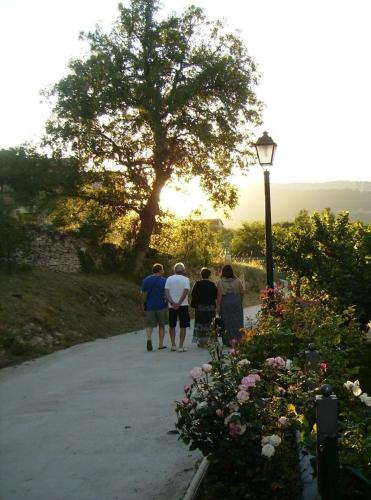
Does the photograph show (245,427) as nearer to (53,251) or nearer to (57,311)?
(57,311)

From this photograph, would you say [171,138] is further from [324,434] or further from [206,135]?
[324,434]

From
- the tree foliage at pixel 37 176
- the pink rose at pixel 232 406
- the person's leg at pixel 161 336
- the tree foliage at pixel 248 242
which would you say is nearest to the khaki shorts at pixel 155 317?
the person's leg at pixel 161 336

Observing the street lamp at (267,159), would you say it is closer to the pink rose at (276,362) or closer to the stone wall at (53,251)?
the pink rose at (276,362)

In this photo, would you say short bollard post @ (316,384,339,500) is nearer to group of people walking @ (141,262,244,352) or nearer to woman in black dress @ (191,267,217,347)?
group of people walking @ (141,262,244,352)

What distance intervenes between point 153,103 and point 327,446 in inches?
846

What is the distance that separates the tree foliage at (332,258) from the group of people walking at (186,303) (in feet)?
6.88

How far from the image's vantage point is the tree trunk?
26094 millimetres

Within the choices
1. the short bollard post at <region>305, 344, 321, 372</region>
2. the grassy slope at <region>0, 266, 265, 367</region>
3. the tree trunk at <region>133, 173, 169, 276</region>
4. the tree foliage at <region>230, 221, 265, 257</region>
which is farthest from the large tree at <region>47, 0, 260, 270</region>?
the tree foliage at <region>230, 221, 265, 257</region>

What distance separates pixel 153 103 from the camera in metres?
23.5

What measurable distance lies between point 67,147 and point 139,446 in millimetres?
21120

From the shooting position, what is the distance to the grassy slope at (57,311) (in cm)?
1202

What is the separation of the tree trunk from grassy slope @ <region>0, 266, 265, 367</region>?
3.10 metres

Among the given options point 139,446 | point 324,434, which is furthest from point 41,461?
point 324,434

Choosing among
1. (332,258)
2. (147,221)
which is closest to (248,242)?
(147,221)
